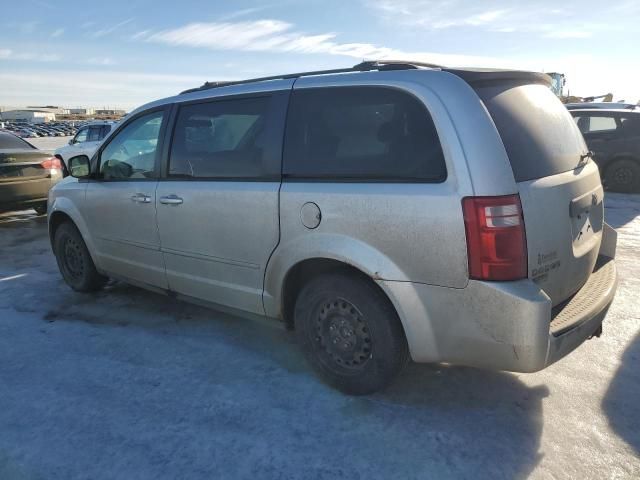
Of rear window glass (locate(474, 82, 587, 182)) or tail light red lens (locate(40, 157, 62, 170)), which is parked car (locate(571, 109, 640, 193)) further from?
tail light red lens (locate(40, 157, 62, 170))

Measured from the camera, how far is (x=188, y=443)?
2689mm

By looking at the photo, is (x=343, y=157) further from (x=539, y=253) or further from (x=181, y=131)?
A: (x=181, y=131)

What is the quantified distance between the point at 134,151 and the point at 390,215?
251cm

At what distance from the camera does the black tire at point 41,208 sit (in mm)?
8789

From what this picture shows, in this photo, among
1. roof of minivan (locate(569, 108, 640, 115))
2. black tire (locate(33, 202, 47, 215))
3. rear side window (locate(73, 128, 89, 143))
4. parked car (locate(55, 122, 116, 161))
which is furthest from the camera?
rear side window (locate(73, 128, 89, 143))

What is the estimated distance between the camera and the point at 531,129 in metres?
2.78

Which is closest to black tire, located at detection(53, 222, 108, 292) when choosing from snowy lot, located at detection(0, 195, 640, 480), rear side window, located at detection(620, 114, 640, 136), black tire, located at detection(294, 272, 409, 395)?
snowy lot, located at detection(0, 195, 640, 480)

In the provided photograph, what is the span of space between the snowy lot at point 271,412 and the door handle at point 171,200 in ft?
3.43

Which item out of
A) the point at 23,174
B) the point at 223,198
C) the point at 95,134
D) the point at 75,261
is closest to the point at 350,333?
the point at 223,198

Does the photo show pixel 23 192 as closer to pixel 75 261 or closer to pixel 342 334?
pixel 75 261

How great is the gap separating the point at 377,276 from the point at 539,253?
80 cm

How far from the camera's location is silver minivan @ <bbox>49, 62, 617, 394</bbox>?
8.13 ft

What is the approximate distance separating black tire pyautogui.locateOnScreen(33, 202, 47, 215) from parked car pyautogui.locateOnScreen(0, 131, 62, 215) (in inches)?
0.6

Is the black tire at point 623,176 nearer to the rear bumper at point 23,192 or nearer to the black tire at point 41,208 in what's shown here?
the rear bumper at point 23,192
